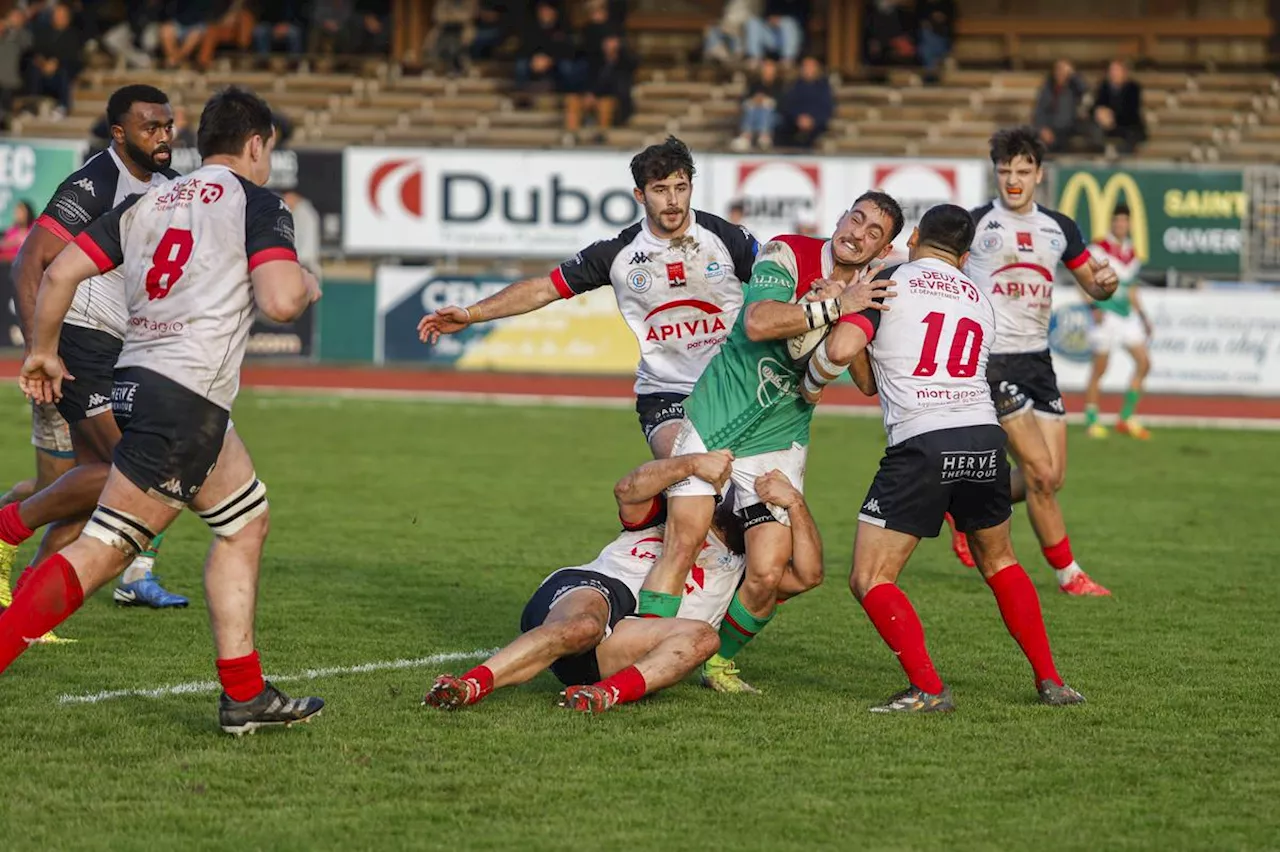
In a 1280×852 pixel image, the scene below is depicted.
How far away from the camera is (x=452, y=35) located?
102 feet

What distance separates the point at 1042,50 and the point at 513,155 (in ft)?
34.7

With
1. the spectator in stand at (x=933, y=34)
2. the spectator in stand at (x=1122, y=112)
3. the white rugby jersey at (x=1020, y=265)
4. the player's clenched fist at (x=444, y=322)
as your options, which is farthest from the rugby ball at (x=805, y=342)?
the spectator in stand at (x=933, y=34)

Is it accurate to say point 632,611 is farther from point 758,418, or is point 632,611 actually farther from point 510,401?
point 510,401

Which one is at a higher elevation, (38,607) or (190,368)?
(190,368)

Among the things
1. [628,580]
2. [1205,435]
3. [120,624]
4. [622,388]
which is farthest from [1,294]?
[628,580]

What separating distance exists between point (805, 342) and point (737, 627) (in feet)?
3.94

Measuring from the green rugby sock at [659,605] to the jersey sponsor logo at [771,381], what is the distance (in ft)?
2.82

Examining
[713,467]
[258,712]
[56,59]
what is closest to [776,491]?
[713,467]

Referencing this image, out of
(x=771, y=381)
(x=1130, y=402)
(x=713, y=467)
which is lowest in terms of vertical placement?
(x=1130, y=402)

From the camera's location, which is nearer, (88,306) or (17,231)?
(88,306)

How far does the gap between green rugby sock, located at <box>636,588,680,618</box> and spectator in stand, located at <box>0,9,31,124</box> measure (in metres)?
24.7

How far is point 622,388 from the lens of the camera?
79.4 feet

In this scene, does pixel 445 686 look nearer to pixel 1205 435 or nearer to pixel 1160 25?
pixel 1205 435

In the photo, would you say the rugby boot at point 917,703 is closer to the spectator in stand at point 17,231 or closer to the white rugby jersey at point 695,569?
the white rugby jersey at point 695,569
